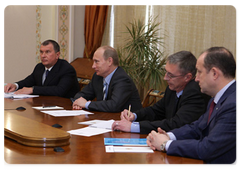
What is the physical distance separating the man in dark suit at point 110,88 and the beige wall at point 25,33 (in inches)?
142

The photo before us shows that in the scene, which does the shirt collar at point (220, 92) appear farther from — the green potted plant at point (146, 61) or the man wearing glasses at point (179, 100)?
the green potted plant at point (146, 61)

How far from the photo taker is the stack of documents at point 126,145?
6.92 feet

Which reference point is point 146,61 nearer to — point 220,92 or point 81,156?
point 220,92

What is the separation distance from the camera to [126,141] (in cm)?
232

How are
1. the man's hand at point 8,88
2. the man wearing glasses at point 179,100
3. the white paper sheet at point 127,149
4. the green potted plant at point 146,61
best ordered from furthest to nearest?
the green potted plant at point 146,61
the man's hand at point 8,88
the man wearing glasses at point 179,100
the white paper sheet at point 127,149

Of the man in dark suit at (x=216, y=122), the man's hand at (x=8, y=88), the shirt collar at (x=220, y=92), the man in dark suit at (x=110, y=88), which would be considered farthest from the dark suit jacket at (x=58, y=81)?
the shirt collar at (x=220, y=92)

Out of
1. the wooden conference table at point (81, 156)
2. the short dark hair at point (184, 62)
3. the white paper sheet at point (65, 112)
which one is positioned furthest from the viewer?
the white paper sheet at point (65, 112)

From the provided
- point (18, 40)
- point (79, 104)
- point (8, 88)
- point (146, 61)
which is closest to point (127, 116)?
point (79, 104)

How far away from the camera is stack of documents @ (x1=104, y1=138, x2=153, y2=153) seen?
211cm

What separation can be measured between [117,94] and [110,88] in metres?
0.24

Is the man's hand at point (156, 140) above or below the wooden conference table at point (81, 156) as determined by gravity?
above

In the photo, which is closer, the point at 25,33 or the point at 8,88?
the point at 8,88

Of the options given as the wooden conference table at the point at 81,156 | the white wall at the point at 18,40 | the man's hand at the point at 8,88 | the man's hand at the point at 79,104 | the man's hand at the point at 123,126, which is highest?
the white wall at the point at 18,40

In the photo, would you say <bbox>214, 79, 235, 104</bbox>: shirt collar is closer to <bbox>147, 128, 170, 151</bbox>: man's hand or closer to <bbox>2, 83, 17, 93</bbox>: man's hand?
<bbox>147, 128, 170, 151</bbox>: man's hand
